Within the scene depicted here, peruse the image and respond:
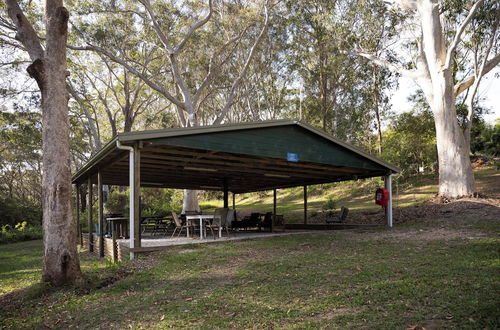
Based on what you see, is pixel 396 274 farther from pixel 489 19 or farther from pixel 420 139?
pixel 420 139

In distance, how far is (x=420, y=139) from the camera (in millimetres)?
21344

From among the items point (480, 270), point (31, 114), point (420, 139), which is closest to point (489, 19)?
point (420, 139)

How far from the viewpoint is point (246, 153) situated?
9344 mm

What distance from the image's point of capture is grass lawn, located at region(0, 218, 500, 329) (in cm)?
388

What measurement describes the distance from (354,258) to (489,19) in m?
14.1

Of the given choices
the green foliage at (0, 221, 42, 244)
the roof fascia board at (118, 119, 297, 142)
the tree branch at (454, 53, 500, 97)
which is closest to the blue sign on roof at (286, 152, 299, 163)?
the roof fascia board at (118, 119, 297, 142)

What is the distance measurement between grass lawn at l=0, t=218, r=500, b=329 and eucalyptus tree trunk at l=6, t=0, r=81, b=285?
0.50 meters

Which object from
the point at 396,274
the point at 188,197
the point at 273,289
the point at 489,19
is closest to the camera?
the point at 273,289

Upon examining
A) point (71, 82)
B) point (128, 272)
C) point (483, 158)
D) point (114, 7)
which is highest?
point (114, 7)

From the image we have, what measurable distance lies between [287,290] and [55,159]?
4464 millimetres

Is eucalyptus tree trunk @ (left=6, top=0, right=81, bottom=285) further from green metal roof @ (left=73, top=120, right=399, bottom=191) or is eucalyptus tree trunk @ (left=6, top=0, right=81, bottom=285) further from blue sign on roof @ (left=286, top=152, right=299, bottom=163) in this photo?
blue sign on roof @ (left=286, top=152, right=299, bottom=163)

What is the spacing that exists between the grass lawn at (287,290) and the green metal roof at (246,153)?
96.6 inches

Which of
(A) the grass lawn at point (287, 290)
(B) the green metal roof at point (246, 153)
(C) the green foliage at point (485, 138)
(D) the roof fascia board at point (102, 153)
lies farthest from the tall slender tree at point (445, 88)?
(D) the roof fascia board at point (102, 153)

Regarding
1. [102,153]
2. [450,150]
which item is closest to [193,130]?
[102,153]
